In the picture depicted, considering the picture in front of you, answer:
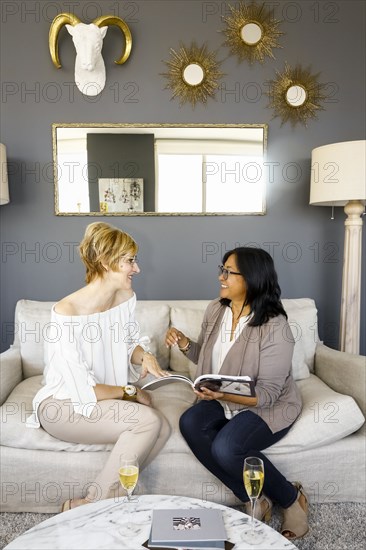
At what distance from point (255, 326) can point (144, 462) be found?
0.71 meters

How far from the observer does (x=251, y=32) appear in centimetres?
277

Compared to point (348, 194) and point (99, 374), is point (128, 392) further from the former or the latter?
point (348, 194)

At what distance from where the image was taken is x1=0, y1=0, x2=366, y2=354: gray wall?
277 centimetres

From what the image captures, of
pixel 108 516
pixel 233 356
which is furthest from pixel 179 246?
pixel 108 516

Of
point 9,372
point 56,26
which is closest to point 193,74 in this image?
point 56,26

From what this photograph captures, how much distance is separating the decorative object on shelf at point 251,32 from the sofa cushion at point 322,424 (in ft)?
6.84

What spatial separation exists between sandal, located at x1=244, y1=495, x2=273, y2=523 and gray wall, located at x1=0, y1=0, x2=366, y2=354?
1.44 meters

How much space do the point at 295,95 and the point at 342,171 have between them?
30.0 inches

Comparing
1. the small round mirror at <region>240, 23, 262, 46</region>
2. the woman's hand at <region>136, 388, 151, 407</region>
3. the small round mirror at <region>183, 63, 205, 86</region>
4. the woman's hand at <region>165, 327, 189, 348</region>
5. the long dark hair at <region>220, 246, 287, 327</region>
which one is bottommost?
the woman's hand at <region>136, 388, 151, 407</region>

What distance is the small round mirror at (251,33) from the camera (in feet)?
9.07

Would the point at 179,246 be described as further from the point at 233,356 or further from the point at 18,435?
the point at 18,435

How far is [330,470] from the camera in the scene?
1922 mm

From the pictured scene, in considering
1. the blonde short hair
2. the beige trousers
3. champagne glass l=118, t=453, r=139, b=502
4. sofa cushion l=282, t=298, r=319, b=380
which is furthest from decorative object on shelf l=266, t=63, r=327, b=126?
champagne glass l=118, t=453, r=139, b=502

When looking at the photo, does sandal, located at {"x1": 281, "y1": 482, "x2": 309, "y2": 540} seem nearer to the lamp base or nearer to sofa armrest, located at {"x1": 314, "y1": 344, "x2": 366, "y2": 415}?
sofa armrest, located at {"x1": 314, "y1": 344, "x2": 366, "y2": 415}
